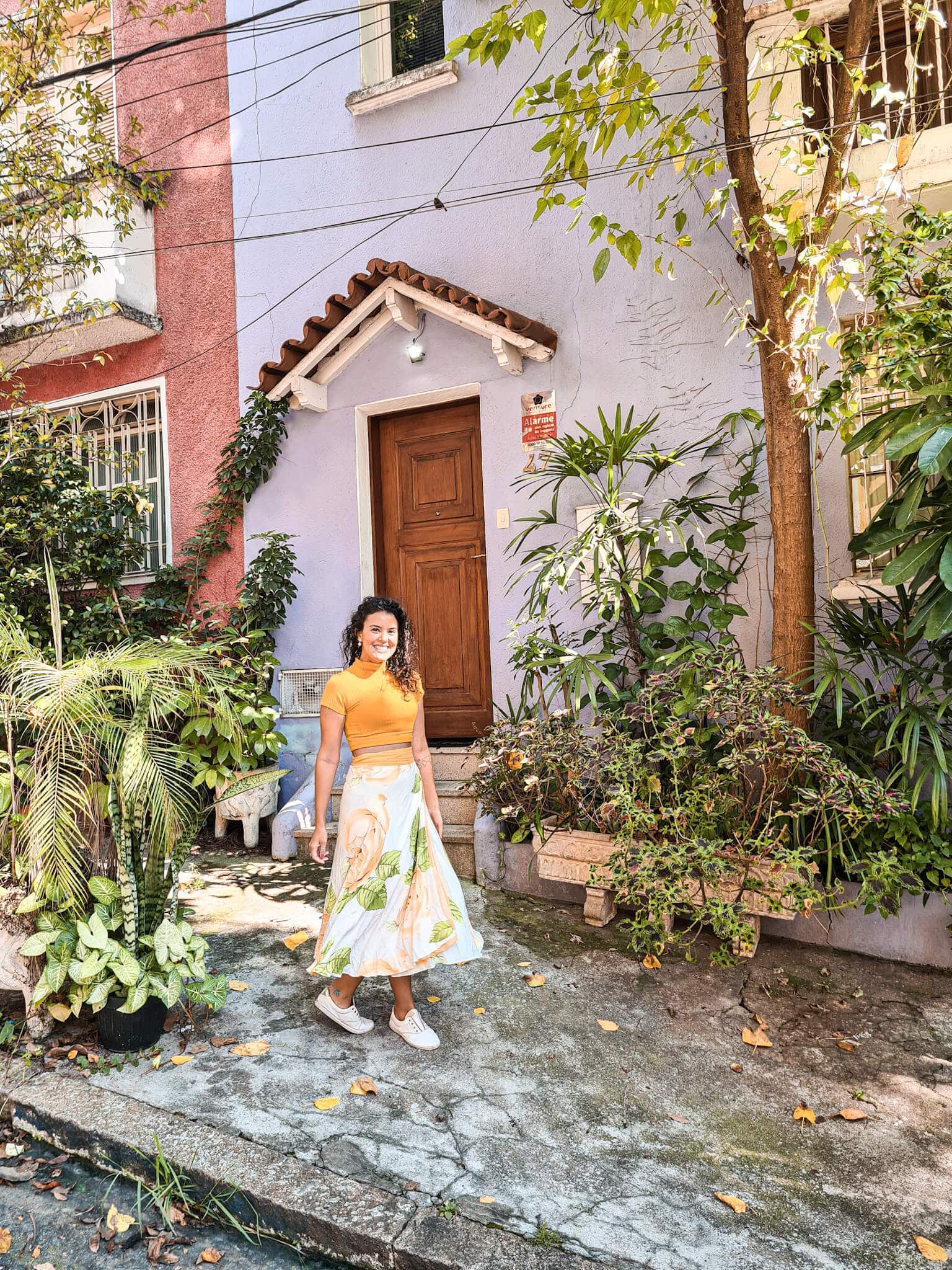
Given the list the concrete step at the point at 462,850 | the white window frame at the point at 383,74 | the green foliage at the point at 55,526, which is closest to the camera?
the concrete step at the point at 462,850

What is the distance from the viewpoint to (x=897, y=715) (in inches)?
139

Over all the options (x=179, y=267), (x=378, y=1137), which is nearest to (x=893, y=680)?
(x=378, y=1137)

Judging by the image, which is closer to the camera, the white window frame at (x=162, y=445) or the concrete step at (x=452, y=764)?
the concrete step at (x=452, y=764)

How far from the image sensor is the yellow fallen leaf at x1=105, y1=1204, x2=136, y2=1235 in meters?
2.20

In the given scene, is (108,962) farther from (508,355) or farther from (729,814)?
(508,355)

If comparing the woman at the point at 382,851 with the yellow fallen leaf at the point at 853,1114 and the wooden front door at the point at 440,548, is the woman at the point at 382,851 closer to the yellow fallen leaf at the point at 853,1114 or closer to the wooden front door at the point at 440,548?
the yellow fallen leaf at the point at 853,1114

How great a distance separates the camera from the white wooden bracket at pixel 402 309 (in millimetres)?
5602

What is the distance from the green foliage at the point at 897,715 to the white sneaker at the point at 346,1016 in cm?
→ 217

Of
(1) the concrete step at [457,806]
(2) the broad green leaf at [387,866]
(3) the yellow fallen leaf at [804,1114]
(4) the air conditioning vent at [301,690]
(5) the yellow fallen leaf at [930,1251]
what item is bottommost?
(3) the yellow fallen leaf at [804,1114]

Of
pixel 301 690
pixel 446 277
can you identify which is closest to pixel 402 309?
pixel 446 277

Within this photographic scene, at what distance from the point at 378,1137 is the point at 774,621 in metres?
2.88

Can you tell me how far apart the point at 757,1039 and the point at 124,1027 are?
2355 millimetres

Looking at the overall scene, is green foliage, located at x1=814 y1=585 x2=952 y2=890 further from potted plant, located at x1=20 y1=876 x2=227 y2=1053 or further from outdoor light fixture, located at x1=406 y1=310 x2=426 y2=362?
outdoor light fixture, located at x1=406 y1=310 x2=426 y2=362

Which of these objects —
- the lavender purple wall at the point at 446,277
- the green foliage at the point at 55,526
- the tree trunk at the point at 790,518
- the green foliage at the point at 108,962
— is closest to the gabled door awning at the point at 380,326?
the lavender purple wall at the point at 446,277
